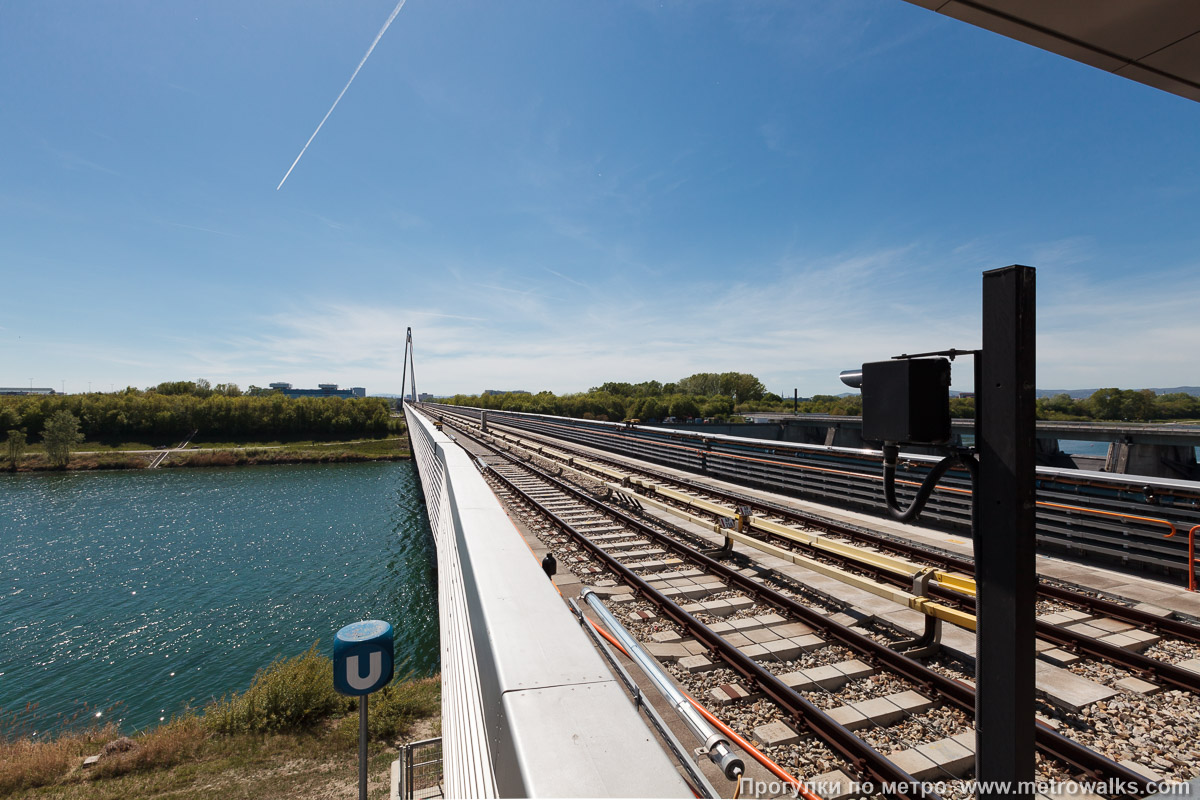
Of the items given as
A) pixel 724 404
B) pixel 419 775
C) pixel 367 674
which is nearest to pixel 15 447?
pixel 419 775

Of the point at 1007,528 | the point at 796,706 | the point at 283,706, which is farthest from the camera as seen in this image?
the point at 283,706

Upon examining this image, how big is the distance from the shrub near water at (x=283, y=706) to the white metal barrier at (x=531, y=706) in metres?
7.76

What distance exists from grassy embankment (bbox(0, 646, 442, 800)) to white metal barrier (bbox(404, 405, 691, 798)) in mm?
5782

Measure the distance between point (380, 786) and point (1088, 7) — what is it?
10533 mm

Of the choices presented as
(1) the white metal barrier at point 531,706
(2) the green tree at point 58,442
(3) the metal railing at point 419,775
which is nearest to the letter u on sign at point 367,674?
(1) the white metal barrier at point 531,706

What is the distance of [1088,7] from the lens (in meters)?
2.40

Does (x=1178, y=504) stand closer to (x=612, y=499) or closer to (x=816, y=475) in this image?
(x=816, y=475)

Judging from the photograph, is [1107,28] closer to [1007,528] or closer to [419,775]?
[1007,528]

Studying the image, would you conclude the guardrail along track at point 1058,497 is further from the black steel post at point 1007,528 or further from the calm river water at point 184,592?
the calm river water at point 184,592

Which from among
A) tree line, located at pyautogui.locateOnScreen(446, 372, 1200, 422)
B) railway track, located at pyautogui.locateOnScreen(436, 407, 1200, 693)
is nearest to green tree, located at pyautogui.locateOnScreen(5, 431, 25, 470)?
tree line, located at pyautogui.locateOnScreen(446, 372, 1200, 422)

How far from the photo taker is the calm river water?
13.2m

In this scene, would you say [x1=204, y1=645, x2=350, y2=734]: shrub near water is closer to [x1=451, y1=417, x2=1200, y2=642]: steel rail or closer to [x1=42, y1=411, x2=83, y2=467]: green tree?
[x1=451, y1=417, x2=1200, y2=642]: steel rail

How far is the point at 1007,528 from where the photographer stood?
1.89 metres

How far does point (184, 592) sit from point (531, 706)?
23941 millimetres
